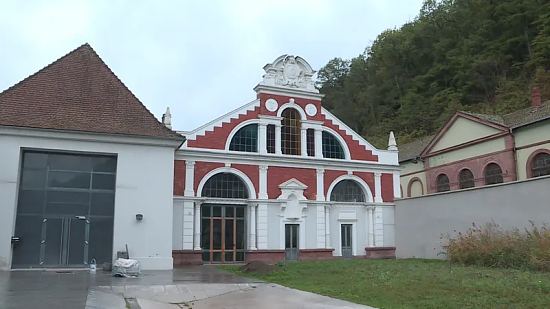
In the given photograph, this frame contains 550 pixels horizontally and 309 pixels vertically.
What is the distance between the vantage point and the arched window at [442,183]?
36162 mm

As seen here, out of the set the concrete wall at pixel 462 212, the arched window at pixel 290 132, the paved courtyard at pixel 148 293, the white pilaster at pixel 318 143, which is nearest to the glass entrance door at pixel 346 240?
the concrete wall at pixel 462 212

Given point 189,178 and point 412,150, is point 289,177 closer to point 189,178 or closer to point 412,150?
point 189,178

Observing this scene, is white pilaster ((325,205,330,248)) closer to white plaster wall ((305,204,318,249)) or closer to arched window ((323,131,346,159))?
white plaster wall ((305,204,318,249))

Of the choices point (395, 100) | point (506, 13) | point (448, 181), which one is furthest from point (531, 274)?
point (395, 100)

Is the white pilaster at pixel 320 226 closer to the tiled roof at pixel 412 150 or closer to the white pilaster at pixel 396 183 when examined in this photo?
the white pilaster at pixel 396 183

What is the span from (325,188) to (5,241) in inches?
589

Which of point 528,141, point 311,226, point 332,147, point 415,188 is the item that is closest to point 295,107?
point 332,147

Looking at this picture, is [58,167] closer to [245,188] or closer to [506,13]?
[245,188]

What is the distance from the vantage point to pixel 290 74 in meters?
27.3

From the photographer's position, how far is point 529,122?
28.7 metres

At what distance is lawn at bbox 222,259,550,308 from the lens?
10.2 m

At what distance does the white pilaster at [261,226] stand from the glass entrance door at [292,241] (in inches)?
49.6

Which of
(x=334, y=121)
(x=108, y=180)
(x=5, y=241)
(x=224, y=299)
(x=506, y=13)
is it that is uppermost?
(x=506, y=13)

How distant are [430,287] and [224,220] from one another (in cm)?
1432
